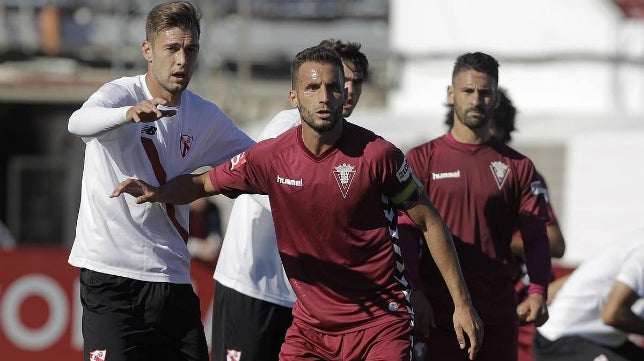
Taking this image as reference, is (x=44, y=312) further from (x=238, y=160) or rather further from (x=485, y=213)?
(x=238, y=160)

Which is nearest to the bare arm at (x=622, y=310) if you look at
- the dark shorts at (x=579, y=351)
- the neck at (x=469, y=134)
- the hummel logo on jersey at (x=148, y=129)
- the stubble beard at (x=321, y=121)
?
the dark shorts at (x=579, y=351)

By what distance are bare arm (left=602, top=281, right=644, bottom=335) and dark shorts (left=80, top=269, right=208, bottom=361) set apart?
101 inches

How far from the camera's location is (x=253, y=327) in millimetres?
7680

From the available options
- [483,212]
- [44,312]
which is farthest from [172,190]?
[44,312]

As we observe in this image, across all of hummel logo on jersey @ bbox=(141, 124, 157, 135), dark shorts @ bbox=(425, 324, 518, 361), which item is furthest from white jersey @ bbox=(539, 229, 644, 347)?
hummel logo on jersey @ bbox=(141, 124, 157, 135)

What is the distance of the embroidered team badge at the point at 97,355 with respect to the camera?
6.68 meters

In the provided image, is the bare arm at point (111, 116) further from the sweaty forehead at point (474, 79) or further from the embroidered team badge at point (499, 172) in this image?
the embroidered team badge at point (499, 172)

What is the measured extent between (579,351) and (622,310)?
1.83 feet

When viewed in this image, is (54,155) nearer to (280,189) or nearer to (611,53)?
(611,53)

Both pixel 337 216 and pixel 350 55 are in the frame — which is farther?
pixel 350 55

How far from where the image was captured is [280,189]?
6527 mm

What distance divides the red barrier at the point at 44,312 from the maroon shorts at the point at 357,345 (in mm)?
6087

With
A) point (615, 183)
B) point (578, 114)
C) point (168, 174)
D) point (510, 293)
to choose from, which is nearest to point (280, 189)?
point (168, 174)

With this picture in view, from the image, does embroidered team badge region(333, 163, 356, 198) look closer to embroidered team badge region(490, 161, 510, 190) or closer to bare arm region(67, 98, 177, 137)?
bare arm region(67, 98, 177, 137)
